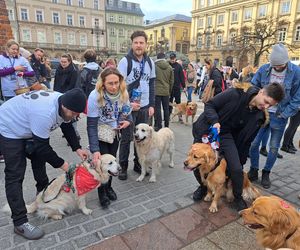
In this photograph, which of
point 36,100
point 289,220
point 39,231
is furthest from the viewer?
point 39,231

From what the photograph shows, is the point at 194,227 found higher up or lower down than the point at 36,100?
lower down

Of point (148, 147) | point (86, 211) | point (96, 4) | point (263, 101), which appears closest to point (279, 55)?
point (263, 101)

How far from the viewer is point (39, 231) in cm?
282

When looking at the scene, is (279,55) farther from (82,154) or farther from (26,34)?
Result: (26,34)

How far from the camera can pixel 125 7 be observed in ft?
253

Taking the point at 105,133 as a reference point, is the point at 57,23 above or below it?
above

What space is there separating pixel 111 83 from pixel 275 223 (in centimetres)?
242

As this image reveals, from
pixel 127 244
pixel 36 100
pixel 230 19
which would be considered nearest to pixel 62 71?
pixel 36 100

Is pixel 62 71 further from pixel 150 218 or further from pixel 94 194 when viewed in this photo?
pixel 150 218

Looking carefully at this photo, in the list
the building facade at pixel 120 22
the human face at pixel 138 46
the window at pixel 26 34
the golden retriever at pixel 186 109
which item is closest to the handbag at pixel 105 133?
the human face at pixel 138 46

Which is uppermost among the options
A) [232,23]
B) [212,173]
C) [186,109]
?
[232,23]

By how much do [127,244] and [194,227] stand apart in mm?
873

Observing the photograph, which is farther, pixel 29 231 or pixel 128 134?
pixel 128 134

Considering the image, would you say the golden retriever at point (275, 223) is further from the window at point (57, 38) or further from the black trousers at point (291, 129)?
the window at point (57, 38)
